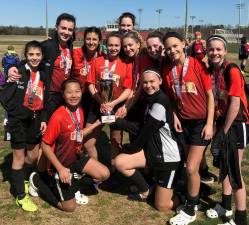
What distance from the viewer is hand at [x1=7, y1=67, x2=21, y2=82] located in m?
4.56

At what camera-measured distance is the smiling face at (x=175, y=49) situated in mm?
4379

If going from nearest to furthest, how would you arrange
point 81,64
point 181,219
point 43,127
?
point 181,219
point 43,127
point 81,64

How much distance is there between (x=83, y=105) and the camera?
570 centimetres

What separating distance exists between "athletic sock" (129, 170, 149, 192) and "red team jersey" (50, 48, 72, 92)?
1581 millimetres

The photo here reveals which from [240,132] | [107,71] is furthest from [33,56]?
[240,132]

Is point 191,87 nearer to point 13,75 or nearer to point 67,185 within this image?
point 67,185

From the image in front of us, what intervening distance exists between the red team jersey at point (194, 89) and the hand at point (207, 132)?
14cm

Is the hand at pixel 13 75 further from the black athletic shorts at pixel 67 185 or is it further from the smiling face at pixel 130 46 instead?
the smiling face at pixel 130 46

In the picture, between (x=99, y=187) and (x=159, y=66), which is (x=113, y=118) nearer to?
(x=159, y=66)

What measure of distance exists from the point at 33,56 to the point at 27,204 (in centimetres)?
188

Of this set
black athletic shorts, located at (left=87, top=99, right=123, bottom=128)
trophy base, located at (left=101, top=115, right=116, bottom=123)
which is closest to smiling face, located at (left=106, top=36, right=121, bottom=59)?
black athletic shorts, located at (left=87, top=99, right=123, bottom=128)

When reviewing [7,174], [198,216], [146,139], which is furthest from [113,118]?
[7,174]

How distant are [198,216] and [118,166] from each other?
118cm

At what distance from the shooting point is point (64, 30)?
512 centimetres
